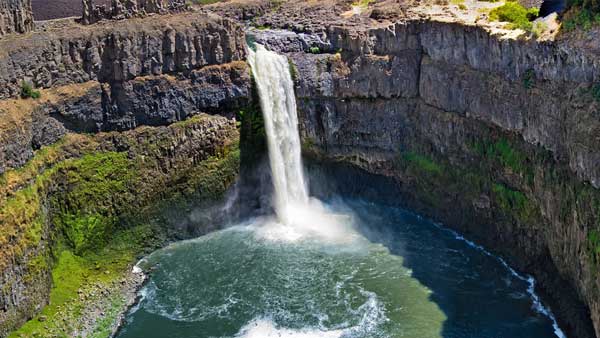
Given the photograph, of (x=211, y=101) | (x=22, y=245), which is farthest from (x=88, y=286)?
(x=211, y=101)

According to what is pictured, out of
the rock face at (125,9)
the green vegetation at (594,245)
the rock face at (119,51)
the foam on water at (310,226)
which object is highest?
the rock face at (125,9)

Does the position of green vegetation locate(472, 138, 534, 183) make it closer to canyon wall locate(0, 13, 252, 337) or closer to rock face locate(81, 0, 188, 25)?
canyon wall locate(0, 13, 252, 337)

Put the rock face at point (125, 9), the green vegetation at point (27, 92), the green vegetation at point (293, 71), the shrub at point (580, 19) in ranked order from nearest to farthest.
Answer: the shrub at point (580, 19) < the green vegetation at point (27, 92) < the rock face at point (125, 9) < the green vegetation at point (293, 71)

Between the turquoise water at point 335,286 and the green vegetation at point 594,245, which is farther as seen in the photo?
the turquoise water at point 335,286

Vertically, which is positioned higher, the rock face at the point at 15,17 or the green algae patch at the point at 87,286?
the rock face at the point at 15,17

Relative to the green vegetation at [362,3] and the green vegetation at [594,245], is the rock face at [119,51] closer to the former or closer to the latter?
the green vegetation at [362,3]

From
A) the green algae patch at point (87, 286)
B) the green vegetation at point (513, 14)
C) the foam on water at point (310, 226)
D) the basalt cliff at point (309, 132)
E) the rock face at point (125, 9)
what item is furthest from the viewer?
the foam on water at point (310, 226)

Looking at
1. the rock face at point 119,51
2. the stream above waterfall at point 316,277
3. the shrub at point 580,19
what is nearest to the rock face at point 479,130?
the shrub at point 580,19
